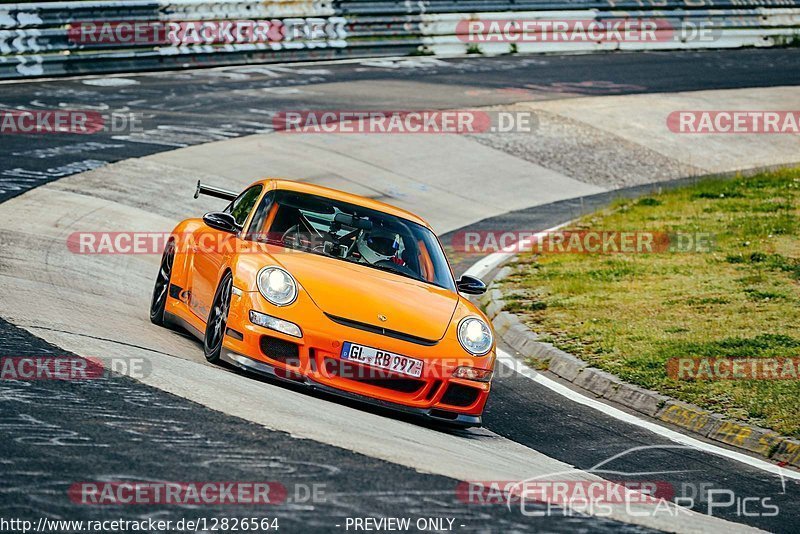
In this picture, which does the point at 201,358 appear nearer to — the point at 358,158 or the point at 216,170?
the point at 216,170

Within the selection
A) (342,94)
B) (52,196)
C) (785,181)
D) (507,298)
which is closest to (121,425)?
(507,298)

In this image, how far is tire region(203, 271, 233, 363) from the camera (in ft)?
26.9

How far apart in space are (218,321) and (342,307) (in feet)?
3.24

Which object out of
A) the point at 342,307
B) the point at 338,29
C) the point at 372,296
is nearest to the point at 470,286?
the point at 372,296

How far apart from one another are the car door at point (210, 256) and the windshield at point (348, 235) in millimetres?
250

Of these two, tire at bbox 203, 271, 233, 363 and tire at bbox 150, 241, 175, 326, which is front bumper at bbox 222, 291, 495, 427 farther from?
tire at bbox 150, 241, 175, 326

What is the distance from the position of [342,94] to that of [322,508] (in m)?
18.3

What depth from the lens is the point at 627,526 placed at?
18.9ft

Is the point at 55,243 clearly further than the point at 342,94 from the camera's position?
No

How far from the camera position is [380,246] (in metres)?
9.12

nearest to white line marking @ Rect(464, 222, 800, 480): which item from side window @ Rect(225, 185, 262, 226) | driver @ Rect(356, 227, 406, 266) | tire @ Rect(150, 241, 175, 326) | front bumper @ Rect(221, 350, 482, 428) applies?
front bumper @ Rect(221, 350, 482, 428)

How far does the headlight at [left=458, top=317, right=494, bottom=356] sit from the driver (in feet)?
3.30

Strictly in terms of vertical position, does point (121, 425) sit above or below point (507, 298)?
above

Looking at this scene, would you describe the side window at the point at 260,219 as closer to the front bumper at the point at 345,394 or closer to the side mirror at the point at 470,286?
the front bumper at the point at 345,394
